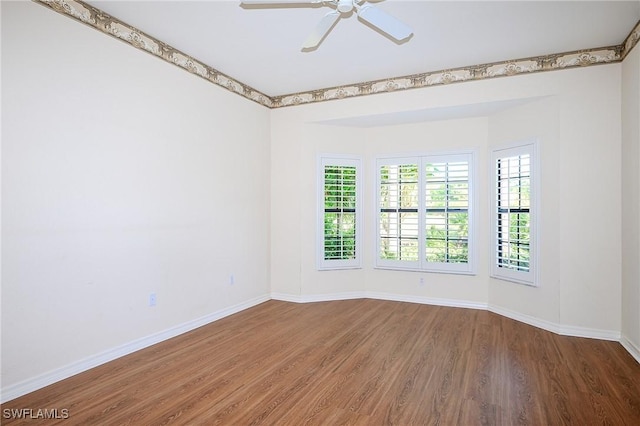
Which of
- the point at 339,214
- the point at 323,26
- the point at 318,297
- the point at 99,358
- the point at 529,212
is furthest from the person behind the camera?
the point at 339,214

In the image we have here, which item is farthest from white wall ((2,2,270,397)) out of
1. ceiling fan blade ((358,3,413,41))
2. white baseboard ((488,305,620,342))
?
white baseboard ((488,305,620,342))

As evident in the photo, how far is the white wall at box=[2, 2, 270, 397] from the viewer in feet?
7.82

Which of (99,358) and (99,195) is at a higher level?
(99,195)

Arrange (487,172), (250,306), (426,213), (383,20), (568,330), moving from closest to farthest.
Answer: (383,20) < (568,330) < (487,172) < (250,306) < (426,213)

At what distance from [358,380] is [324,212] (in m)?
2.72

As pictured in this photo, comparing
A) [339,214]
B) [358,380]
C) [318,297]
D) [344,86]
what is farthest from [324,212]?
[358,380]

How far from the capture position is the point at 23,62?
2.40 m

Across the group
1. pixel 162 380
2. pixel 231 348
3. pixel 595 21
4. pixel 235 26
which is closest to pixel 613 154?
pixel 595 21

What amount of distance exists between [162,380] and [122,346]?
2.31ft

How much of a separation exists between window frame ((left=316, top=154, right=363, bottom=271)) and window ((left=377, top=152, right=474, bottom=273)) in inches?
11.6

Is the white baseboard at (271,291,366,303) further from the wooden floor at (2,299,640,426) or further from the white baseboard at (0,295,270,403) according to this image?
the wooden floor at (2,299,640,426)

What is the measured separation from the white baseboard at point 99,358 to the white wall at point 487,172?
54.5 inches

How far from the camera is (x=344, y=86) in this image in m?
4.66

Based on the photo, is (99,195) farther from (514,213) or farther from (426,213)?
(514,213)
